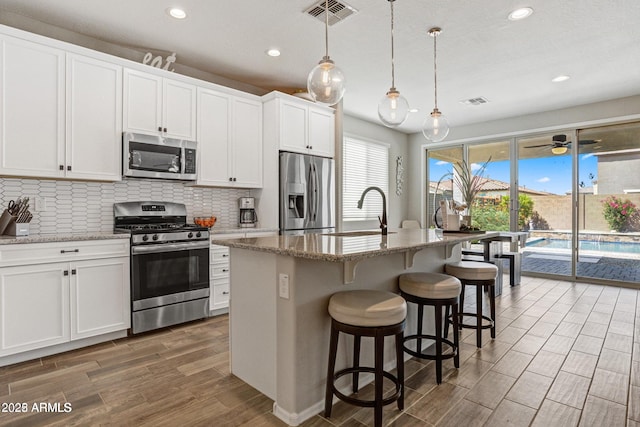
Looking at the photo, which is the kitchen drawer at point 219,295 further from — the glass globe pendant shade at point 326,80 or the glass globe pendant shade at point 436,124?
the glass globe pendant shade at point 436,124

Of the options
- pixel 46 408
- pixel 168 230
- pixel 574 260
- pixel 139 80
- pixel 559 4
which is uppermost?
pixel 559 4

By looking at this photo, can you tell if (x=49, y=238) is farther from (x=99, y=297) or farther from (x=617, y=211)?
(x=617, y=211)

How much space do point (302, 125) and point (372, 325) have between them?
10.9 ft

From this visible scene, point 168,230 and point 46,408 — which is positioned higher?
point 168,230

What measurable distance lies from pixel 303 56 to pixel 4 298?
3.50m

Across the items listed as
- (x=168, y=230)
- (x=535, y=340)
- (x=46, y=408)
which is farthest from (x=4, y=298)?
(x=535, y=340)

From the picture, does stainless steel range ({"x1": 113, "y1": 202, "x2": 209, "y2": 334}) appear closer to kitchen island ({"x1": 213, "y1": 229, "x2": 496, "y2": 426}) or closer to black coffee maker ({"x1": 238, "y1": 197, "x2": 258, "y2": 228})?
black coffee maker ({"x1": 238, "y1": 197, "x2": 258, "y2": 228})

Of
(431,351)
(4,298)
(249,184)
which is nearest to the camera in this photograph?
(4,298)

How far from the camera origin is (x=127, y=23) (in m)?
3.14

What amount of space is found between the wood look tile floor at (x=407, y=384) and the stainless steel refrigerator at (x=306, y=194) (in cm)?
161

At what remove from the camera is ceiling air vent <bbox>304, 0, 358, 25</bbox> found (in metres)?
2.88

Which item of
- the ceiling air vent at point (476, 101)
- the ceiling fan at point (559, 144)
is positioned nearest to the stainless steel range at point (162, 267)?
the ceiling air vent at point (476, 101)

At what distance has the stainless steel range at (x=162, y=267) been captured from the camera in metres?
3.20

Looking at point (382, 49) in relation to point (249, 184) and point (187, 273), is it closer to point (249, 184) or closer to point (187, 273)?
point (249, 184)
